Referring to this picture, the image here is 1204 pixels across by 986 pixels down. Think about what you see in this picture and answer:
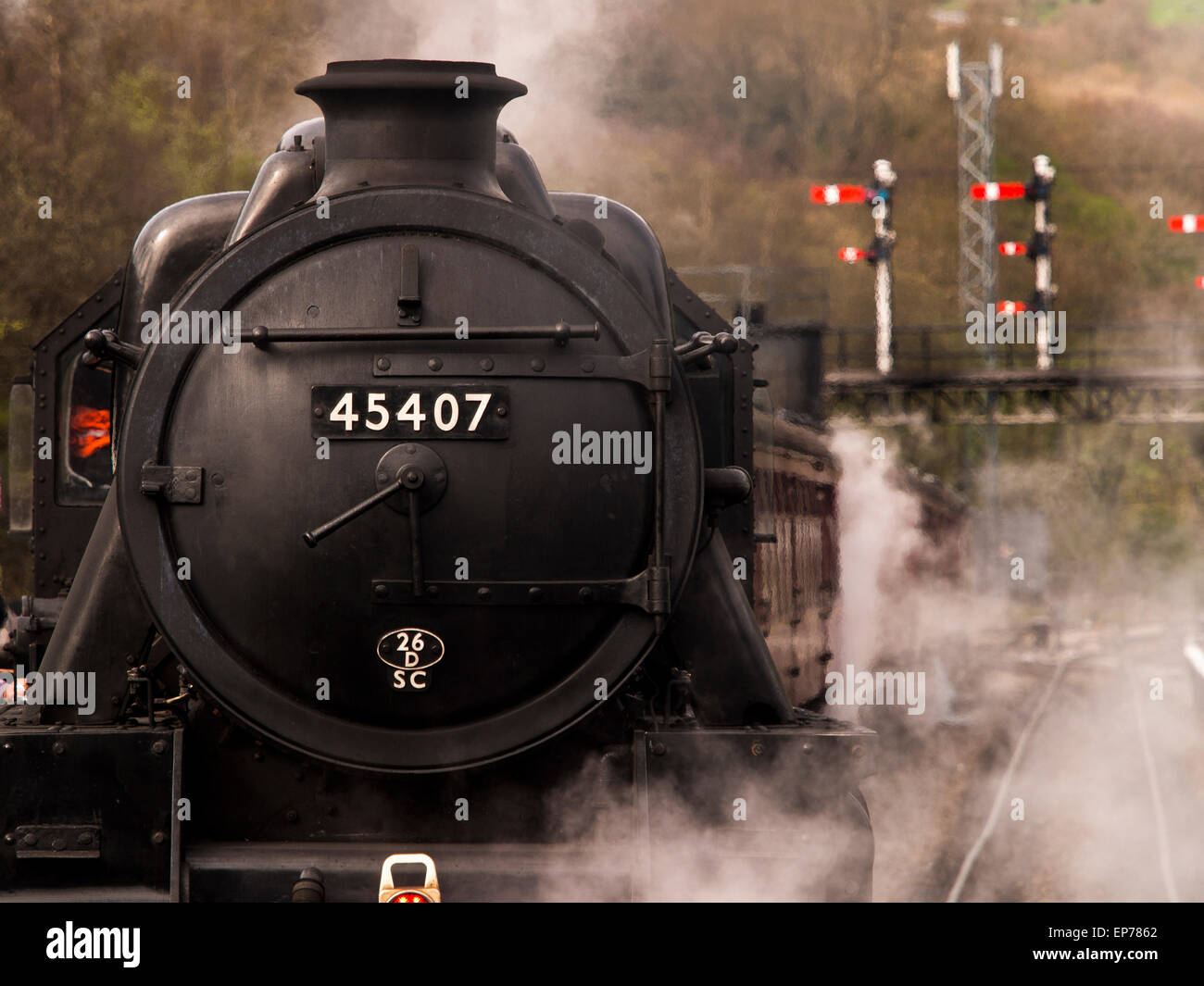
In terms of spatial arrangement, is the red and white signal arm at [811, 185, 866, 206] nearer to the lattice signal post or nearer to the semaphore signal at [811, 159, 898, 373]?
the semaphore signal at [811, 159, 898, 373]

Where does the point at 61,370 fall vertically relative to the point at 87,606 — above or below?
above

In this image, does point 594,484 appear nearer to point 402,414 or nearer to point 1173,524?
point 402,414

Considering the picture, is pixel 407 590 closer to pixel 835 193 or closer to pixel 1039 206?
pixel 835 193

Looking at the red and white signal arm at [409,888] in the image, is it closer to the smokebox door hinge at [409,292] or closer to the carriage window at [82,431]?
the smokebox door hinge at [409,292]

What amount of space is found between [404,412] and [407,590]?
0.41 meters

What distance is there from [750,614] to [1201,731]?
41.6ft

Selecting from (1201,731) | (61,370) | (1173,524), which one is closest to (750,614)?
(61,370)

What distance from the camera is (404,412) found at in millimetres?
3781

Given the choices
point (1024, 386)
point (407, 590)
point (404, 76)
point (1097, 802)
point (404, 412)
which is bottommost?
point (1097, 802)

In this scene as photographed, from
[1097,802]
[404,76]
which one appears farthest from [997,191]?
[404,76]

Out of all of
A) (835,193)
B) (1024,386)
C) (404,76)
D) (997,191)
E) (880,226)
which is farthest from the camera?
(1024,386)

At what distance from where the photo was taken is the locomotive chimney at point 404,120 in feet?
13.3

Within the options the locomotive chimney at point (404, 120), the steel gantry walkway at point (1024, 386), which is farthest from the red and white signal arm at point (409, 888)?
the steel gantry walkway at point (1024, 386)

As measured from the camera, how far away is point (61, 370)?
4.98 m
